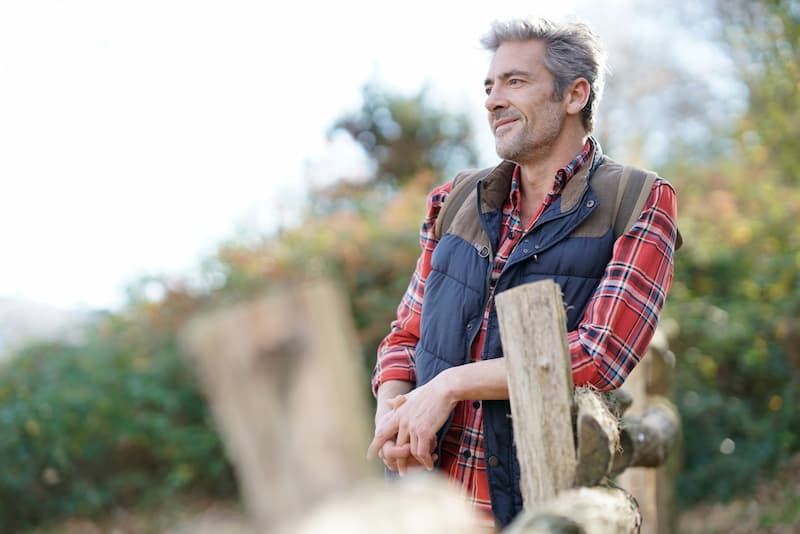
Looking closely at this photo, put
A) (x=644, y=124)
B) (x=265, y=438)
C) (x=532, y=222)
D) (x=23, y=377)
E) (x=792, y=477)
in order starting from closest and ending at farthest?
(x=265, y=438) < (x=532, y=222) < (x=792, y=477) < (x=23, y=377) < (x=644, y=124)

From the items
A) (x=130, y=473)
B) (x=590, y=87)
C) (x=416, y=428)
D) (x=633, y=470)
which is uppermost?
(x=590, y=87)

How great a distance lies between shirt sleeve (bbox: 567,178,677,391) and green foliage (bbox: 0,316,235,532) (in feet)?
19.6

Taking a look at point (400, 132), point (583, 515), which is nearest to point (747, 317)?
point (583, 515)

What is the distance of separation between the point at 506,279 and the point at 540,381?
41cm

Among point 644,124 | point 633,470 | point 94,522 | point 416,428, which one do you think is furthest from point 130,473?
point 644,124

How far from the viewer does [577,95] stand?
2.62 m

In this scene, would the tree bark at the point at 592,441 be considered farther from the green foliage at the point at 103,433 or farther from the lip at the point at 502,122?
the green foliage at the point at 103,433

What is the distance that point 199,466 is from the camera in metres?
7.73

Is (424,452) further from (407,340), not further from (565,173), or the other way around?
(565,173)

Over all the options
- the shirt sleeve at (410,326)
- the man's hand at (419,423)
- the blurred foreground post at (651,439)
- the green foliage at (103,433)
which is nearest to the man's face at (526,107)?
the shirt sleeve at (410,326)

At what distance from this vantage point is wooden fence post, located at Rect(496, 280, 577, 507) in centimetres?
205

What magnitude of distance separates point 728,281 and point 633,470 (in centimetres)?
354

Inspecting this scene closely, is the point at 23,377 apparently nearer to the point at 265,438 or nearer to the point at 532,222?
the point at 532,222

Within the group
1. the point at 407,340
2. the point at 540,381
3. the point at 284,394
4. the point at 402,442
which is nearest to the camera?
the point at 284,394
